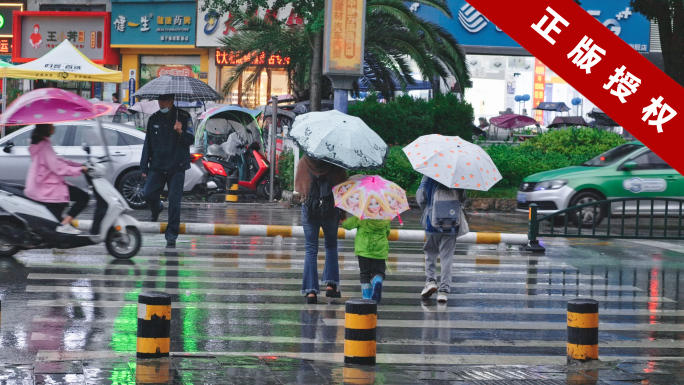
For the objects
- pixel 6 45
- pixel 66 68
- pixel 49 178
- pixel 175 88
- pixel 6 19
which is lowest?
pixel 49 178

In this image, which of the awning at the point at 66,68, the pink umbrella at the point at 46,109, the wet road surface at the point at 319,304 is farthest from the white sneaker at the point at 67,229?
the awning at the point at 66,68

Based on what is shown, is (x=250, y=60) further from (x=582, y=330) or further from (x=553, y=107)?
(x=582, y=330)

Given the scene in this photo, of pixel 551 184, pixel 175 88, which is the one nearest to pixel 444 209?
pixel 551 184

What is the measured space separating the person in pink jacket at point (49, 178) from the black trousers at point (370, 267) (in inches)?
147

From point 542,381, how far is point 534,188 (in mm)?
11761

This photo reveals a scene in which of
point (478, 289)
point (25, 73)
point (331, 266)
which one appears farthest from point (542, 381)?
point (25, 73)

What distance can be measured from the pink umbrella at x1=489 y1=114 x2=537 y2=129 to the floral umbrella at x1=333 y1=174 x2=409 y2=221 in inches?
1106

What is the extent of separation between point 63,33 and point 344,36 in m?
24.0

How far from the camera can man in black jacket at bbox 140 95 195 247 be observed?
40.0 ft

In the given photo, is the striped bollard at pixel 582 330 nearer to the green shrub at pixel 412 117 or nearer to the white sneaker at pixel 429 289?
the white sneaker at pixel 429 289

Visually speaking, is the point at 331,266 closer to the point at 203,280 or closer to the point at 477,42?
the point at 203,280

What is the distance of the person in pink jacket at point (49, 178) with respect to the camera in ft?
34.3

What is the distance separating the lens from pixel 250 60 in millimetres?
25562

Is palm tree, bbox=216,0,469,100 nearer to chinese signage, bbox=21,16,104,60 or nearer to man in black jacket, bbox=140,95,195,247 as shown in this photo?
man in black jacket, bbox=140,95,195,247
